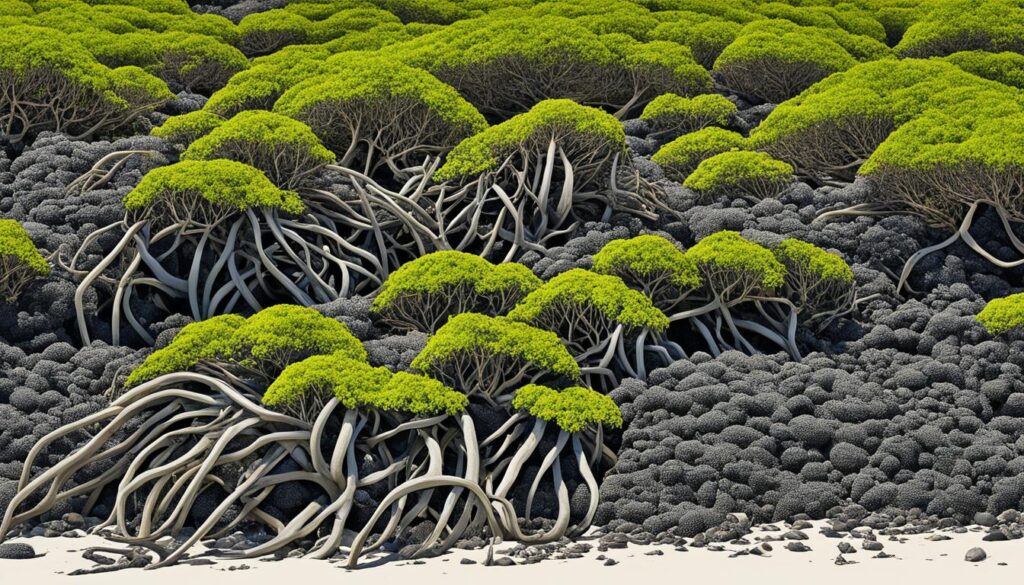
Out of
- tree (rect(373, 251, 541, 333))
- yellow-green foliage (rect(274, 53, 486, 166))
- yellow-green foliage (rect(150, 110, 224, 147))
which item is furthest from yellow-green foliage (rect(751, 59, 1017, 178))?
yellow-green foliage (rect(150, 110, 224, 147))

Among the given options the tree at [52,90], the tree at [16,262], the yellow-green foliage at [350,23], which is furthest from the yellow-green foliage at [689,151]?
the tree at [16,262]

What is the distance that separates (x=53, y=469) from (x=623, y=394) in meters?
5.26

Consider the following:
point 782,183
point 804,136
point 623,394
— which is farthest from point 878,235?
point 623,394

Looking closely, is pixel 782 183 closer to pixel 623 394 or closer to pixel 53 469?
pixel 623 394

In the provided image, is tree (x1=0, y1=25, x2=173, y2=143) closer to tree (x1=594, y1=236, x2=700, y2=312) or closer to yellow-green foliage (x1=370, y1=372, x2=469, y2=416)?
tree (x1=594, y1=236, x2=700, y2=312)

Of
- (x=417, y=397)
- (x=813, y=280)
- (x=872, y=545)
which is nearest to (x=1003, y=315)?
(x=813, y=280)

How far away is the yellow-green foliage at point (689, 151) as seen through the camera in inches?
753

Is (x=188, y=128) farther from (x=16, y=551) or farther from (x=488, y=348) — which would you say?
(x=16, y=551)

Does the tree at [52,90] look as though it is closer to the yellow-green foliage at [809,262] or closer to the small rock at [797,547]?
the yellow-green foliage at [809,262]

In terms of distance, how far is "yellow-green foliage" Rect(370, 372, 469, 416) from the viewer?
10922 mm

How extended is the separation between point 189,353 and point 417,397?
7.29ft

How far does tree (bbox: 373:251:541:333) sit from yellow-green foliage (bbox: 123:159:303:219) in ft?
6.62

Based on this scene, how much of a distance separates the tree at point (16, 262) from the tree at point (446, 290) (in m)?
3.74

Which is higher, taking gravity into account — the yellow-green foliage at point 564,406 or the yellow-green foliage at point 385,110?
the yellow-green foliage at point 385,110
